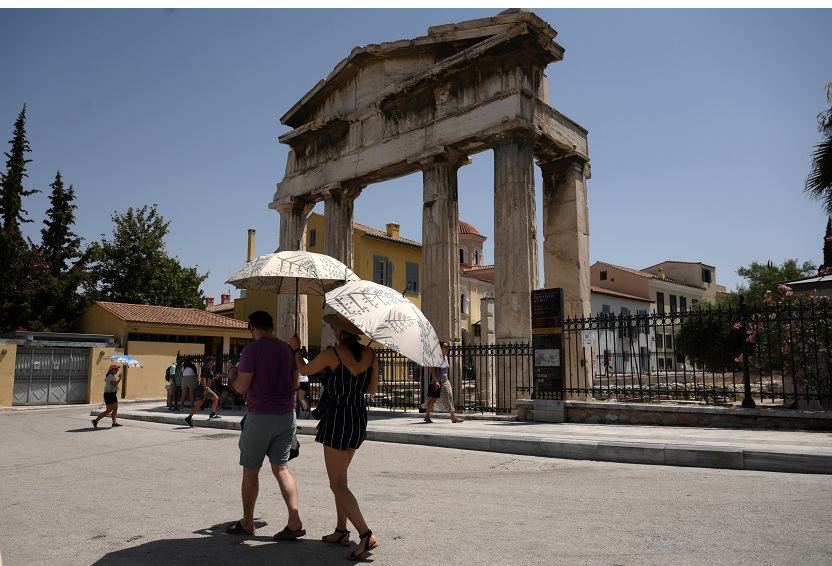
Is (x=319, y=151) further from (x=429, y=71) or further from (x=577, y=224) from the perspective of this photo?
(x=577, y=224)

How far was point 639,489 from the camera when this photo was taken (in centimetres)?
590

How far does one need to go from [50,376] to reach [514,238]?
20.7m

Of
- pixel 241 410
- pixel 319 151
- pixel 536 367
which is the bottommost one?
pixel 241 410

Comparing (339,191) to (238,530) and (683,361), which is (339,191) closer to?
(683,361)

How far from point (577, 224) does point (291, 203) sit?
1053 cm

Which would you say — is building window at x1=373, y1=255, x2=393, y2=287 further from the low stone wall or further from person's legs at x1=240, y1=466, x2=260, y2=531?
person's legs at x1=240, y1=466, x2=260, y2=531

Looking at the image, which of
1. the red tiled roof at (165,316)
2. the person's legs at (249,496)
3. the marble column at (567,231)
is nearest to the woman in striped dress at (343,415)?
the person's legs at (249,496)

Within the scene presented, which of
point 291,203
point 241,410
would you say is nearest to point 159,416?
point 241,410

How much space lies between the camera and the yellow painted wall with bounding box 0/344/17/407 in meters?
23.0

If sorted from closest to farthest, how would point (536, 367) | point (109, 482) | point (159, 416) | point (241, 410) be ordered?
point (109, 482), point (536, 367), point (159, 416), point (241, 410)

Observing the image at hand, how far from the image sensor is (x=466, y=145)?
1620 centimetres

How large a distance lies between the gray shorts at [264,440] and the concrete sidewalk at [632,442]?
5075mm

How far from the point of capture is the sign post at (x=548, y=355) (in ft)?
39.5

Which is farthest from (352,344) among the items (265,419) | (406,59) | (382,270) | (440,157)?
(382,270)
